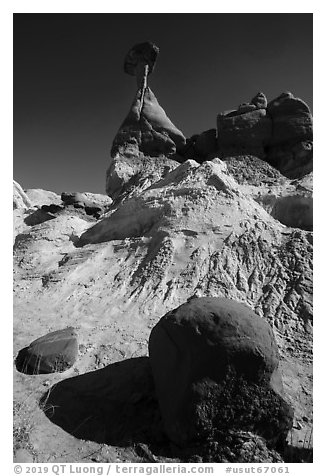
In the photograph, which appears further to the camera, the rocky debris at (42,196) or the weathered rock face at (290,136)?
the rocky debris at (42,196)

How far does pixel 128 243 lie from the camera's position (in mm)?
10656

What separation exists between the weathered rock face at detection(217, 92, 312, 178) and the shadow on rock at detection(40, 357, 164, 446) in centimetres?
1749

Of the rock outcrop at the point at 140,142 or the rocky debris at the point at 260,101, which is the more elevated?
the rocky debris at the point at 260,101

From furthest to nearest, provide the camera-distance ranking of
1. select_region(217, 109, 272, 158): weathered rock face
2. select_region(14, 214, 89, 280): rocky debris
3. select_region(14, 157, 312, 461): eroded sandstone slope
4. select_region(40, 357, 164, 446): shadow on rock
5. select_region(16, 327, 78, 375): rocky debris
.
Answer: select_region(217, 109, 272, 158): weathered rock face
select_region(14, 214, 89, 280): rocky debris
select_region(14, 157, 312, 461): eroded sandstone slope
select_region(16, 327, 78, 375): rocky debris
select_region(40, 357, 164, 446): shadow on rock

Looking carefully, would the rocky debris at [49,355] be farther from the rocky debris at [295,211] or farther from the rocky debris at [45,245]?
the rocky debris at [295,211]

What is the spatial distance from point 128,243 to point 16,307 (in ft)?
12.4

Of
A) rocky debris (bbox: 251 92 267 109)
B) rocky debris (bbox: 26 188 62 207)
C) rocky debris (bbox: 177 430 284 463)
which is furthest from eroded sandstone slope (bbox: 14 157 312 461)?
rocky debris (bbox: 26 188 62 207)

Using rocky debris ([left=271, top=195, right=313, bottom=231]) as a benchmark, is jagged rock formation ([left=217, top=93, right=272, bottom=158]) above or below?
above

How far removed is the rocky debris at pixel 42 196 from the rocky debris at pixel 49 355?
30524 millimetres

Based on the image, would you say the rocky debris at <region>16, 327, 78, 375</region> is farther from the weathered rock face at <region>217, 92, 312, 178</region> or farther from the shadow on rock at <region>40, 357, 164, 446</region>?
the weathered rock face at <region>217, 92, 312, 178</region>

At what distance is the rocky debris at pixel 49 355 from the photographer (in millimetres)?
5867

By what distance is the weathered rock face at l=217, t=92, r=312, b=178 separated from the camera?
68.1 feet

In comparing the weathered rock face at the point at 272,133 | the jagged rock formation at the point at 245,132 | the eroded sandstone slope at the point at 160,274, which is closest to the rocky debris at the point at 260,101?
the weathered rock face at the point at 272,133
